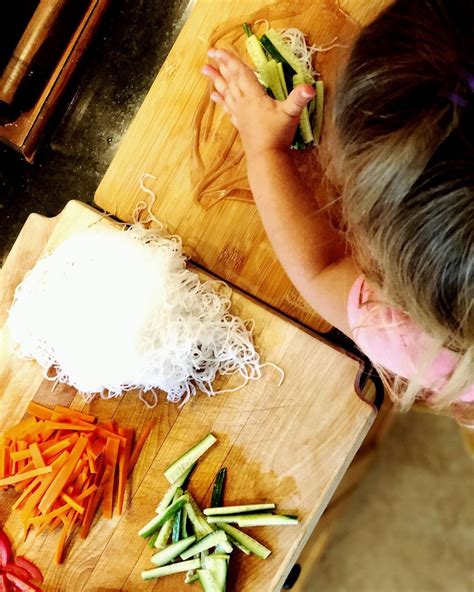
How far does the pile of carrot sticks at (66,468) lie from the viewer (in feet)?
4.14

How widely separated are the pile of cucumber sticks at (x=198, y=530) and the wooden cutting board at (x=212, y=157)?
392 millimetres

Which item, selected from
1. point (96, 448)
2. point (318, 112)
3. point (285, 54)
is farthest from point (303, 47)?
point (96, 448)

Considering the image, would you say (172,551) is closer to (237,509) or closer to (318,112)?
(237,509)

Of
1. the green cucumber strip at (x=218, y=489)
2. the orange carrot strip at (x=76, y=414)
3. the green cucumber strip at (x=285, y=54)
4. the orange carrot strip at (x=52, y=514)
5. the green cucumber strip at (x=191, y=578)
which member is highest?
the green cucumber strip at (x=285, y=54)

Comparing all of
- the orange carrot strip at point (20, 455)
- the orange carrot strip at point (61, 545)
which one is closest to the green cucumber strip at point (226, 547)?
the orange carrot strip at point (61, 545)

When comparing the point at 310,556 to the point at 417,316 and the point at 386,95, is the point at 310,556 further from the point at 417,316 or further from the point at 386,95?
the point at 386,95

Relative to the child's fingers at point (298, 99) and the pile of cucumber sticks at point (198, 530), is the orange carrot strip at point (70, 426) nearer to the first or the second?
the pile of cucumber sticks at point (198, 530)

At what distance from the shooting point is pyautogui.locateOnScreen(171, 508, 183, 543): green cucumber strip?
4.09 ft

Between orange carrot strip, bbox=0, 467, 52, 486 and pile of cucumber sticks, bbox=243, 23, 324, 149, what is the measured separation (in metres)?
0.88

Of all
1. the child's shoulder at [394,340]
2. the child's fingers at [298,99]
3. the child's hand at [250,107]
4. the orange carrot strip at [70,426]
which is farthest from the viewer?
the orange carrot strip at [70,426]

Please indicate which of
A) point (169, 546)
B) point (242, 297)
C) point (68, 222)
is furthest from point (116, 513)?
point (68, 222)

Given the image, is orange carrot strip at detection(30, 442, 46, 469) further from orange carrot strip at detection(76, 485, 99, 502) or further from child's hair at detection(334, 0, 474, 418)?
child's hair at detection(334, 0, 474, 418)

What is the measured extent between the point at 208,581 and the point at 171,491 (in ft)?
0.64

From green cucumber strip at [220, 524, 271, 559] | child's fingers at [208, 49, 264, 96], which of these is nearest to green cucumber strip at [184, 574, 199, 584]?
green cucumber strip at [220, 524, 271, 559]
